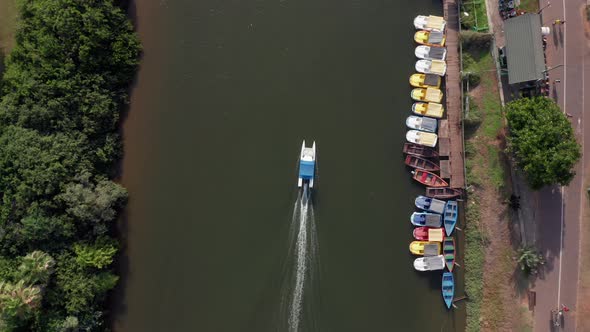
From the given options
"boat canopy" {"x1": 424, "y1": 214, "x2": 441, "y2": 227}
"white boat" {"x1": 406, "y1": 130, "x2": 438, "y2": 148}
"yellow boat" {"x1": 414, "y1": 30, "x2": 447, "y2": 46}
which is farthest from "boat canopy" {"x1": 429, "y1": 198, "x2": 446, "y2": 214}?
"yellow boat" {"x1": 414, "y1": 30, "x2": 447, "y2": 46}

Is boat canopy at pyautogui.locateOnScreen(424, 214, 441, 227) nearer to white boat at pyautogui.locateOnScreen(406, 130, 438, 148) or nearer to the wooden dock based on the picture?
the wooden dock

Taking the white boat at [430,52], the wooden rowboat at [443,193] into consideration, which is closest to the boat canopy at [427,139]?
the wooden rowboat at [443,193]

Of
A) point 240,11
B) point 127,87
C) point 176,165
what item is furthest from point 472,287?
point 127,87

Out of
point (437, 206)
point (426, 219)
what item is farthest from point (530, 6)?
point (426, 219)

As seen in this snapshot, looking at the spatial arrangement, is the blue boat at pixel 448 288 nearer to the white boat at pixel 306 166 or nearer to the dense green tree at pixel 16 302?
the white boat at pixel 306 166

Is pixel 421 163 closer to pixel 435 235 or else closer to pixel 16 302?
pixel 435 235
